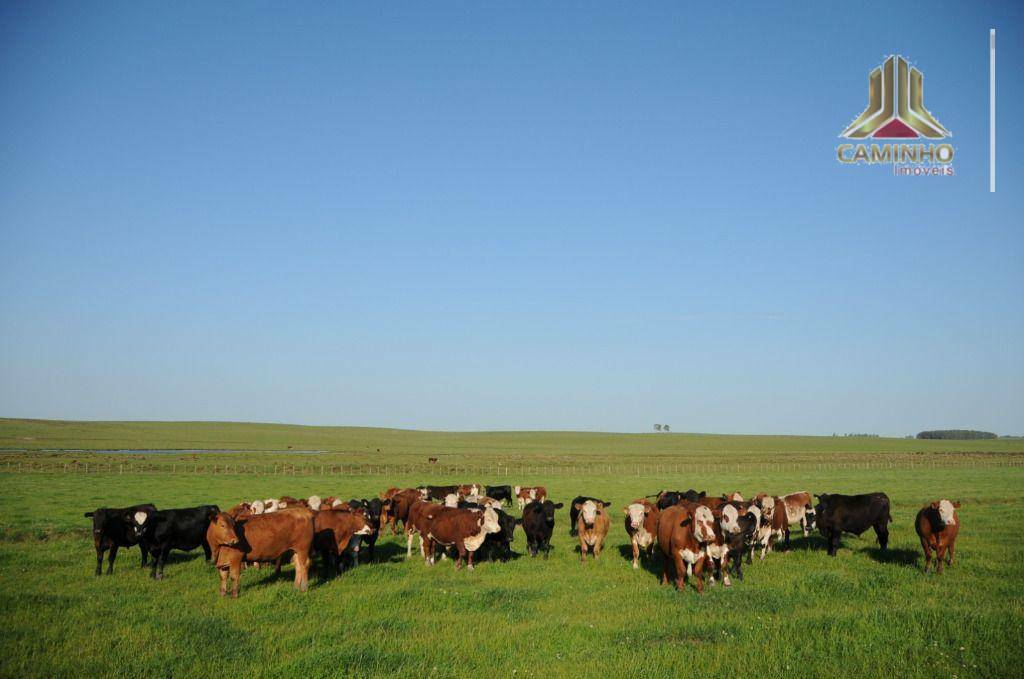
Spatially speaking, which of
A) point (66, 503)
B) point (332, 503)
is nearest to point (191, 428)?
point (66, 503)

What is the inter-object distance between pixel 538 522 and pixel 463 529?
2.41 meters

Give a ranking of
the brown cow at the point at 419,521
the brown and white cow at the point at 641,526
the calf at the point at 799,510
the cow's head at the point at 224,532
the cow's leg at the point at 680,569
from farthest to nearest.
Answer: the calf at the point at 799,510
the brown cow at the point at 419,521
the brown and white cow at the point at 641,526
the cow's leg at the point at 680,569
the cow's head at the point at 224,532

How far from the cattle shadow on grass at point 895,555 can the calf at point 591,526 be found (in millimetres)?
7071

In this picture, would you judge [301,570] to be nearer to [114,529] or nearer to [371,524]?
[371,524]

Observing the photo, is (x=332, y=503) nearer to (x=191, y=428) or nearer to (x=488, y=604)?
(x=488, y=604)

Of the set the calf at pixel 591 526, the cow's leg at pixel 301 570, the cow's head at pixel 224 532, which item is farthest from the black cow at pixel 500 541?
the cow's head at pixel 224 532

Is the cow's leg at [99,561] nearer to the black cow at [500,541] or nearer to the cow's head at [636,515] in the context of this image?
the black cow at [500,541]

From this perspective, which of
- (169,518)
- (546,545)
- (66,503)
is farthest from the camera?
(66,503)

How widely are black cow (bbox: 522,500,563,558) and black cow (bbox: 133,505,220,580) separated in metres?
7.90

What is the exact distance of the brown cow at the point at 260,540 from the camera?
12930mm

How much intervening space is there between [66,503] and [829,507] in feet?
104

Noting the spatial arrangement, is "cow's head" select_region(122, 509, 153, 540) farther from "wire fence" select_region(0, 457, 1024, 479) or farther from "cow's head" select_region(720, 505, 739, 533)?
"wire fence" select_region(0, 457, 1024, 479)

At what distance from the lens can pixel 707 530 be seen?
43.5ft

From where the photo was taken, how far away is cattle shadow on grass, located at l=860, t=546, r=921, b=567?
1630 centimetres
